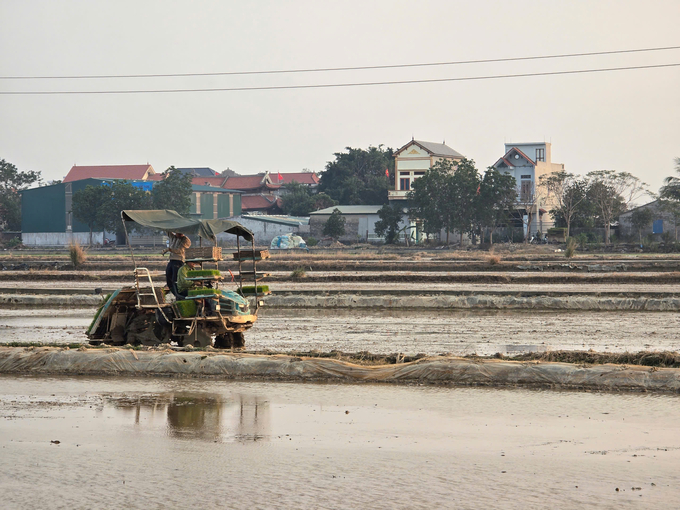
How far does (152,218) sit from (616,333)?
30.2 feet

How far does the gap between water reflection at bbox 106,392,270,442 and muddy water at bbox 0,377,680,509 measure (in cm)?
3

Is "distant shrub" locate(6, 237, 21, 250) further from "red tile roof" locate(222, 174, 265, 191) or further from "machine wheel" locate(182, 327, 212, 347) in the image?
"machine wheel" locate(182, 327, 212, 347)

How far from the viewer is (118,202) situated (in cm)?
6831

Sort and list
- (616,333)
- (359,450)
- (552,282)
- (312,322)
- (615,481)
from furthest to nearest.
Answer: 1. (552,282)
2. (312,322)
3. (616,333)
4. (359,450)
5. (615,481)

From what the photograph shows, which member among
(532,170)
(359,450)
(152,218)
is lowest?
(359,450)

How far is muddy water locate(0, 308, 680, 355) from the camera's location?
13.7 meters

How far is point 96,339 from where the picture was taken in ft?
43.0

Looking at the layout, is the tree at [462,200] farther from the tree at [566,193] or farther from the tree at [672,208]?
the tree at [672,208]

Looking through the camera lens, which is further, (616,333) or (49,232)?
(49,232)

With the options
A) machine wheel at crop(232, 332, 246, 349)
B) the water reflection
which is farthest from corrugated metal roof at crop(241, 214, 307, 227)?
the water reflection

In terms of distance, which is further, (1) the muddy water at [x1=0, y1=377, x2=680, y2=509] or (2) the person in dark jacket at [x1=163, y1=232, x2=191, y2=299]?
(2) the person in dark jacket at [x1=163, y1=232, x2=191, y2=299]

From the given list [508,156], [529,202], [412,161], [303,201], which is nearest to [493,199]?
[529,202]

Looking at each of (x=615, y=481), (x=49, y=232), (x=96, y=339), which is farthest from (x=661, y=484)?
(x=49, y=232)

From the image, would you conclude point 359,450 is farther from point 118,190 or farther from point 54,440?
point 118,190
